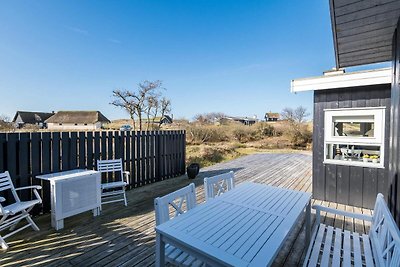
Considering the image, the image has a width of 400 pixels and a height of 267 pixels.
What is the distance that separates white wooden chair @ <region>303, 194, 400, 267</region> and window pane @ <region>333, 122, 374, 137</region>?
8.30 ft

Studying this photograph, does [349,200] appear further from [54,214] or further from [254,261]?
[54,214]

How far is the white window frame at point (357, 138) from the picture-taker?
3.66 meters

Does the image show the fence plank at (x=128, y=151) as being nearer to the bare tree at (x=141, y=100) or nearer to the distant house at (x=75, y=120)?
the bare tree at (x=141, y=100)

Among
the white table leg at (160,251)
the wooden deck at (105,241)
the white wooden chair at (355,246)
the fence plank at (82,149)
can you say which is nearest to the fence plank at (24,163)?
the wooden deck at (105,241)

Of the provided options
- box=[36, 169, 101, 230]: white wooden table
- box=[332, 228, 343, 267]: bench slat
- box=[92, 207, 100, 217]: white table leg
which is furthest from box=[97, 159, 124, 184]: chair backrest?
box=[332, 228, 343, 267]: bench slat

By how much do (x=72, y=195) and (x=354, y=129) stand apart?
5.28m

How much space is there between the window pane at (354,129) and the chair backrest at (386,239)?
254cm

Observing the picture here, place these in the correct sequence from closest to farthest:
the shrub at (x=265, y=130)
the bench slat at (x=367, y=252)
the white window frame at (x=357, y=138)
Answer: the bench slat at (x=367, y=252), the white window frame at (x=357, y=138), the shrub at (x=265, y=130)

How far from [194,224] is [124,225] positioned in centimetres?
205

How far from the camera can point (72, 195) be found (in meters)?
3.11

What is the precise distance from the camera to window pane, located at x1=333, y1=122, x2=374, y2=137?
3873 mm

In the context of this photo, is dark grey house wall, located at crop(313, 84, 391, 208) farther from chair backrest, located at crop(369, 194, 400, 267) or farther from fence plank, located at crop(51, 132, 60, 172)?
fence plank, located at crop(51, 132, 60, 172)

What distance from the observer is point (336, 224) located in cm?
319

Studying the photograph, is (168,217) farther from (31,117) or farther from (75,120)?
(31,117)
